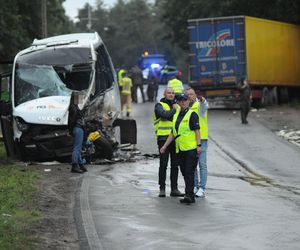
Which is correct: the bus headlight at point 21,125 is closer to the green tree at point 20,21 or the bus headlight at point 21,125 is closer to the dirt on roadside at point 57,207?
the dirt on roadside at point 57,207

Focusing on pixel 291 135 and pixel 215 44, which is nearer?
pixel 291 135

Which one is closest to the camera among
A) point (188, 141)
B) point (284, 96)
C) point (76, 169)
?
point (188, 141)

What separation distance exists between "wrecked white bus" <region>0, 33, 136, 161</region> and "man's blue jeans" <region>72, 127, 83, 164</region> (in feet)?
4.50

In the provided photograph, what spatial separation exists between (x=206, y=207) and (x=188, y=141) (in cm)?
105

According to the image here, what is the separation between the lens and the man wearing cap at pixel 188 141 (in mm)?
10641

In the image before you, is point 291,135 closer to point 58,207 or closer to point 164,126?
point 164,126

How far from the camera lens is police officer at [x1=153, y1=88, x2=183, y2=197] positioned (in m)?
11.3

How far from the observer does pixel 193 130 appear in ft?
35.1

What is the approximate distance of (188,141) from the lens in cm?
1067

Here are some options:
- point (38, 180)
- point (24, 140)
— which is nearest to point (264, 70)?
point (24, 140)

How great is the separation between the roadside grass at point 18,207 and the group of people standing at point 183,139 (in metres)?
2.28

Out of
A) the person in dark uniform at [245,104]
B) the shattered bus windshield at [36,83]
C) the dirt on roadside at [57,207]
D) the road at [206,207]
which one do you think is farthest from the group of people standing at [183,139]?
the person in dark uniform at [245,104]

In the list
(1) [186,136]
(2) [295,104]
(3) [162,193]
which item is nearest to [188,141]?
(1) [186,136]

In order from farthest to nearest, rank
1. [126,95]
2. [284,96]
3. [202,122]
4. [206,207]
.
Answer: [284,96], [126,95], [202,122], [206,207]
